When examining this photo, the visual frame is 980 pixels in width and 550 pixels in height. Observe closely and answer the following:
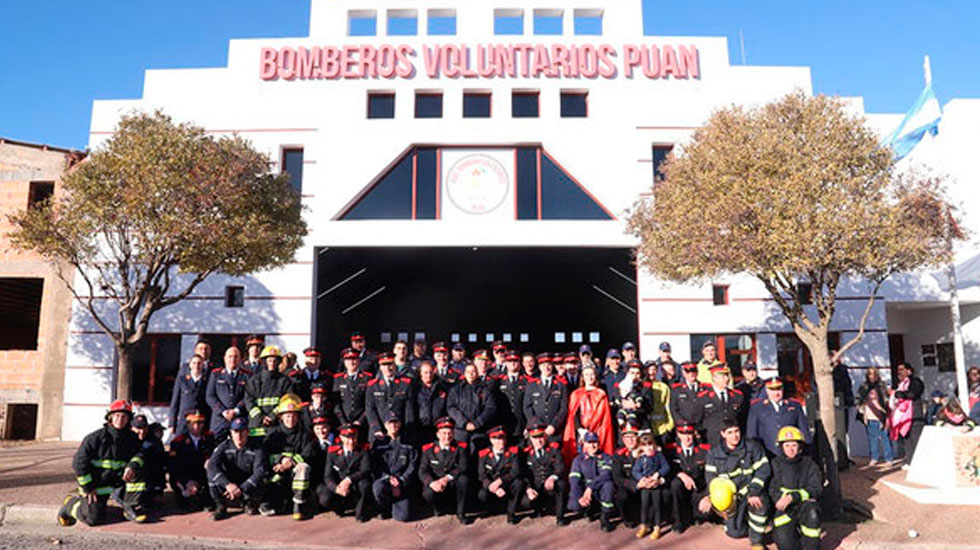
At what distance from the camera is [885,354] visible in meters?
15.4

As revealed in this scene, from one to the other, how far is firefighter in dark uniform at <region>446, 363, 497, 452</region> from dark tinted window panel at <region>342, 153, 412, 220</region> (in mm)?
7575

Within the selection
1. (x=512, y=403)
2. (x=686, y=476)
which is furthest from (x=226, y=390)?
(x=686, y=476)

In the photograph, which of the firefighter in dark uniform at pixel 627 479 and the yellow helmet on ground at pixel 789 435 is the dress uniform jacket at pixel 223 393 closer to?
the firefighter in dark uniform at pixel 627 479

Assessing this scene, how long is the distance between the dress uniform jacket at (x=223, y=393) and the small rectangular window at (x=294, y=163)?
795cm

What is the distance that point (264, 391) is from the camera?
932 centimetres

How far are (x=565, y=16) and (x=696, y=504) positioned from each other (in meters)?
13.9

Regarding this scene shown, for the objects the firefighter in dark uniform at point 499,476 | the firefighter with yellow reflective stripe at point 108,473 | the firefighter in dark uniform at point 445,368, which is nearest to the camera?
the firefighter with yellow reflective stripe at point 108,473

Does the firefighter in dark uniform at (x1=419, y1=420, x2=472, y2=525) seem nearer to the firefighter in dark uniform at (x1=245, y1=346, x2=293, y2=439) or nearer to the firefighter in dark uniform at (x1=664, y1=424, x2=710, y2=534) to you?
the firefighter in dark uniform at (x1=245, y1=346, x2=293, y2=439)

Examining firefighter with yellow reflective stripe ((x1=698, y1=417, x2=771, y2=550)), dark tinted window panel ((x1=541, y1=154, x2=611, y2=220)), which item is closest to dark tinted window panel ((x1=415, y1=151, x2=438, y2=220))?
dark tinted window panel ((x1=541, y1=154, x2=611, y2=220))

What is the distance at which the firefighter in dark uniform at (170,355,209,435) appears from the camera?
376 inches

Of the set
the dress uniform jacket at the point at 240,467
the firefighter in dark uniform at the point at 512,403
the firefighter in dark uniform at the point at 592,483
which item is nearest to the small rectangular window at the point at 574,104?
the firefighter in dark uniform at the point at 512,403

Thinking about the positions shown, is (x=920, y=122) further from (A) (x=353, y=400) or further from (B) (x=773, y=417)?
(A) (x=353, y=400)

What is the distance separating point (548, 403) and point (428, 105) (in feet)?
34.1

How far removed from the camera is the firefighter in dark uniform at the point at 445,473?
8.12m
